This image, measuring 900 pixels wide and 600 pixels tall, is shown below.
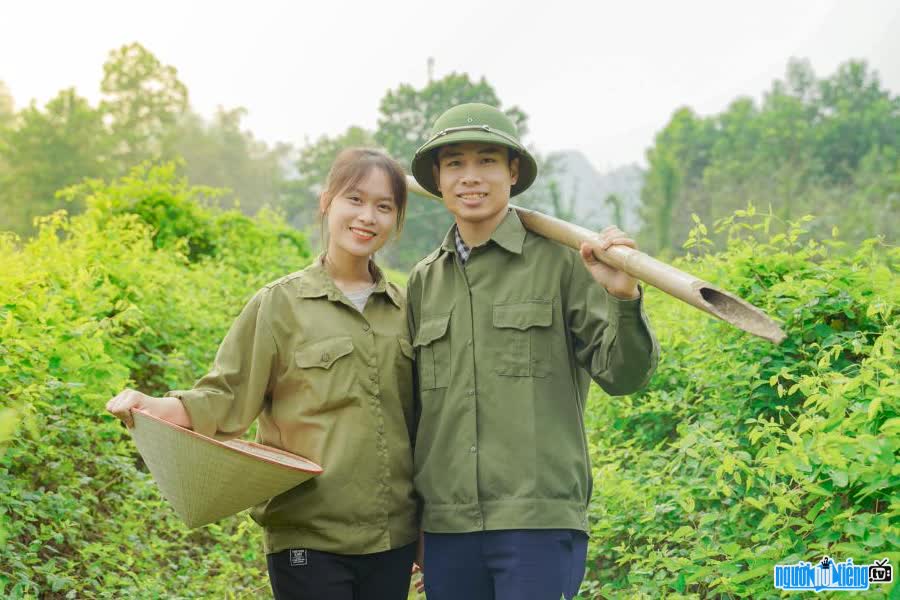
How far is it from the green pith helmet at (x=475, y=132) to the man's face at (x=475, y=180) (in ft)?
0.16

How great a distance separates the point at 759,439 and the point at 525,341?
4.54 feet

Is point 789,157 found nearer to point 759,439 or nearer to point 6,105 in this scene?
point 6,105

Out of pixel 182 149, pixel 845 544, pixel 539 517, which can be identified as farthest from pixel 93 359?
pixel 182 149

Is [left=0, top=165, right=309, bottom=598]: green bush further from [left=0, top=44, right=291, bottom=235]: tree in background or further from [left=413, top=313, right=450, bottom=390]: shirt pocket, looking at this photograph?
[left=0, top=44, right=291, bottom=235]: tree in background

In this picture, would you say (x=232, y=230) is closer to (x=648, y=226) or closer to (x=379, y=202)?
(x=379, y=202)

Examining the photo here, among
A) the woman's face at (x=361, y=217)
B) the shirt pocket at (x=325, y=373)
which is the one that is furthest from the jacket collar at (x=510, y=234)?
the shirt pocket at (x=325, y=373)

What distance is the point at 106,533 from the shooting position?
12.4ft

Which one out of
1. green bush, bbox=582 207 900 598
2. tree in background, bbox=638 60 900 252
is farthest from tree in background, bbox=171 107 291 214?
green bush, bbox=582 207 900 598

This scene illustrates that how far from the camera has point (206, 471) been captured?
90.0 inches

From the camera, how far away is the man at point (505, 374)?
2.35 m

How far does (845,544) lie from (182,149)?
40072mm

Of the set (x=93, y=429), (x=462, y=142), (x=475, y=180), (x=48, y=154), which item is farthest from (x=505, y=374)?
(x=48, y=154)

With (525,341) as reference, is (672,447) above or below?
below

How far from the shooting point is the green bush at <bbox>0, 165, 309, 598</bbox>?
3.26 meters
